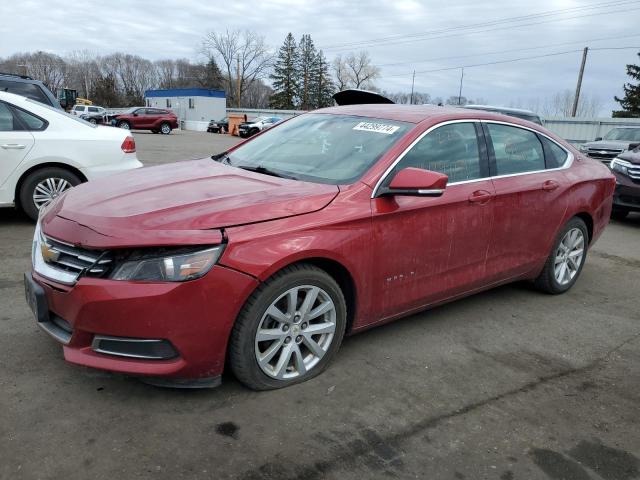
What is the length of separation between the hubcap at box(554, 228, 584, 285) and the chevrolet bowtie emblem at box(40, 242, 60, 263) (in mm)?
3909

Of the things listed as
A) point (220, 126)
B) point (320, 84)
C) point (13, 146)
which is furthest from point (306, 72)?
point (13, 146)

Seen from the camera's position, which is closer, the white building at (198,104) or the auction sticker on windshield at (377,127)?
the auction sticker on windshield at (377,127)

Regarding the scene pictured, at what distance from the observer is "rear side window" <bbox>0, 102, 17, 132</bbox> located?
6.01 metres

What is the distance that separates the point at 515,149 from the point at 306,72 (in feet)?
271

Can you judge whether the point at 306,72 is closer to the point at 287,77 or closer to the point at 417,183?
the point at 287,77

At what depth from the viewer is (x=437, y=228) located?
11.5 feet

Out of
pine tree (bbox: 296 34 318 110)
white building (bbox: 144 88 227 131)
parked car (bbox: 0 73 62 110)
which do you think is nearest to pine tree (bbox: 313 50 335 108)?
pine tree (bbox: 296 34 318 110)

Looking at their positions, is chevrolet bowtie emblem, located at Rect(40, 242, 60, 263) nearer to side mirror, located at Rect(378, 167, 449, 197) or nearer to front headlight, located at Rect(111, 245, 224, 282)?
front headlight, located at Rect(111, 245, 224, 282)

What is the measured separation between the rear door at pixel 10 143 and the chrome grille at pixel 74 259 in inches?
146

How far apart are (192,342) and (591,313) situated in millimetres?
3487

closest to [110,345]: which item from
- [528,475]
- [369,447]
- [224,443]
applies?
[224,443]

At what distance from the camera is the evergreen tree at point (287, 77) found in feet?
267

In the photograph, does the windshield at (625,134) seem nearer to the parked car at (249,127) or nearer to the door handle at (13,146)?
the door handle at (13,146)

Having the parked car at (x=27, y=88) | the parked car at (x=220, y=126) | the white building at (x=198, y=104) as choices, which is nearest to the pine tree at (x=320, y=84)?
the white building at (x=198, y=104)
